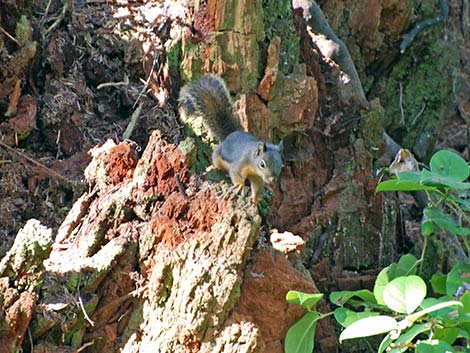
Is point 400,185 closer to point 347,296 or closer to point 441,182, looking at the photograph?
point 441,182

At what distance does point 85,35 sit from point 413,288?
85.4 inches

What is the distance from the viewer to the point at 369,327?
2.78 meters

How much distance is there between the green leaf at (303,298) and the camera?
292cm

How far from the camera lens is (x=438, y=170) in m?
3.27

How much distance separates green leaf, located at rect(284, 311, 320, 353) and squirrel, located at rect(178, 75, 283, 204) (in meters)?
0.70

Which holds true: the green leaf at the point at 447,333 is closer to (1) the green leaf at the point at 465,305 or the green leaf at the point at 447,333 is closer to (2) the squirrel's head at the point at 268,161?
(1) the green leaf at the point at 465,305

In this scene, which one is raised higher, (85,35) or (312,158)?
(85,35)

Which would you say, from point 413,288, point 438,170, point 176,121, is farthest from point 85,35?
point 413,288

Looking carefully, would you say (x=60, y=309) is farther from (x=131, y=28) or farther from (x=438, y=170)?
(x=131, y=28)

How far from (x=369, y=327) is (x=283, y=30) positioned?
1.83m

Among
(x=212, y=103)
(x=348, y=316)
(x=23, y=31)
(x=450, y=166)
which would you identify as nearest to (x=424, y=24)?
(x=212, y=103)

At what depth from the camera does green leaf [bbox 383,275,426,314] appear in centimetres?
284

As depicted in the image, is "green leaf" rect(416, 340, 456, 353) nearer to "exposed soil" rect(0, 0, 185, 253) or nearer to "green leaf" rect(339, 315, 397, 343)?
"green leaf" rect(339, 315, 397, 343)

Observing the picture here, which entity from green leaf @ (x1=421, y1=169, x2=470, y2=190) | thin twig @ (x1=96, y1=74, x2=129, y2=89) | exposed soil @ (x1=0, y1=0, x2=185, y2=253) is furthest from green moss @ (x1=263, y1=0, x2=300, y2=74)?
green leaf @ (x1=421, y1=169, x2=470, y2=190)
